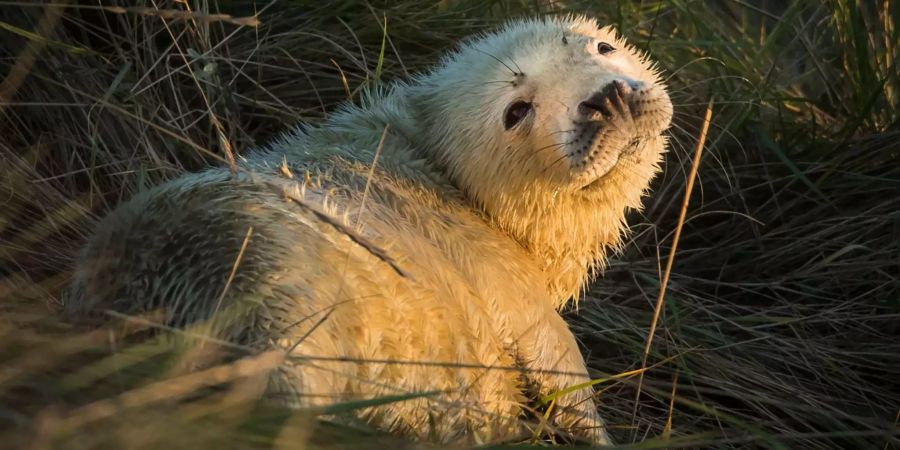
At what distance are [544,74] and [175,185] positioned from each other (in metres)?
1.06

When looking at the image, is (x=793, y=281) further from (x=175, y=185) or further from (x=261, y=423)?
(x=261, y=423)

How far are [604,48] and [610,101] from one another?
39cm

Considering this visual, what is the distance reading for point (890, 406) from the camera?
3.42m

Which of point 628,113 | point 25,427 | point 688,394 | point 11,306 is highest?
point 628,113

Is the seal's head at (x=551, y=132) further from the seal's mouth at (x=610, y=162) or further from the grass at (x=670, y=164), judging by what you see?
the grass at (x=670, y=164)

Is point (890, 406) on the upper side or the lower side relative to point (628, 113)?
lower

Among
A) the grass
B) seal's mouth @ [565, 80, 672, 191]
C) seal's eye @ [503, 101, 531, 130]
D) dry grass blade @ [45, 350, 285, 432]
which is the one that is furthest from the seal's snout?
dry grass blade @ [45, 350, 285, 432]

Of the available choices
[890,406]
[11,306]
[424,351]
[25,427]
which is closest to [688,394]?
[890,406]

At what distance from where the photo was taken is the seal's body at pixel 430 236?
2293 mm

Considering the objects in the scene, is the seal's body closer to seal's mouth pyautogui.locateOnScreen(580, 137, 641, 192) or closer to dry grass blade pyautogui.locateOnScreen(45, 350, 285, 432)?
seal's mouth pyautogui.locateOnScreen(580, 137, 641, 192)

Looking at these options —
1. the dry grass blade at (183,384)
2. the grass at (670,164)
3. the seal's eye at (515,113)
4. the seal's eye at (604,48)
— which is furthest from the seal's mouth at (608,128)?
the dry grass blade at (183,384)

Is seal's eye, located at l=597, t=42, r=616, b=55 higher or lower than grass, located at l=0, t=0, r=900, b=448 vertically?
higher

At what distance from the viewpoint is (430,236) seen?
288cm

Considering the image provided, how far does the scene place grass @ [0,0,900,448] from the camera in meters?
3.39
